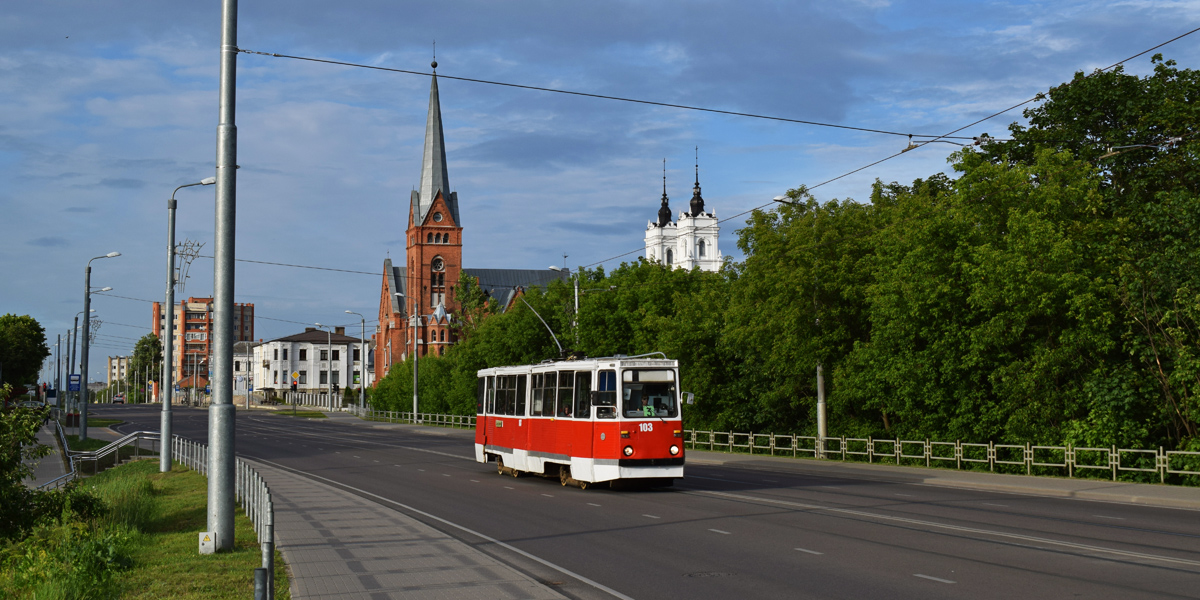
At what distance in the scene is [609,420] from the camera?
2378cm

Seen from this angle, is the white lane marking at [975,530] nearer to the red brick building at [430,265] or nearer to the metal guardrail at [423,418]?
the metal guardrail at [423,418]

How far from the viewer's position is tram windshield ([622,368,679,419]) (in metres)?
24.0

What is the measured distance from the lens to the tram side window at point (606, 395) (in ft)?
78.2

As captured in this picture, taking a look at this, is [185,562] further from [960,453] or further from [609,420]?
[960,453]

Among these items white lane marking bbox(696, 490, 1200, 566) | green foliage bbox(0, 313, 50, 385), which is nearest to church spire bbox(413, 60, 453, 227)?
green foliage bbox(0, 313, 50, 385)

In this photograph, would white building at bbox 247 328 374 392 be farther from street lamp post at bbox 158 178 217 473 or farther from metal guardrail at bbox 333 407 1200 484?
street lamp post at bbox 158 178 217 473

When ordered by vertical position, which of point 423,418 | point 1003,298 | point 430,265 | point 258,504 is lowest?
point 423,418

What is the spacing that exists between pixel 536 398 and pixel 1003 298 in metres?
12.7

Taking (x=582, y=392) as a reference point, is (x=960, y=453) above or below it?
below

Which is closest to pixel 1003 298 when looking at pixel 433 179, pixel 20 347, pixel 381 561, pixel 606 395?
pixel 606 395

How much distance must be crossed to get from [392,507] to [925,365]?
1702 cm

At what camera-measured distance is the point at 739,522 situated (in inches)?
688

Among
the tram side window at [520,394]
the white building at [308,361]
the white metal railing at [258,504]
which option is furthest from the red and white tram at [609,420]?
the white building at [308,361]

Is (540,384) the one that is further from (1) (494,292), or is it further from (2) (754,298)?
(1) (494,292)
